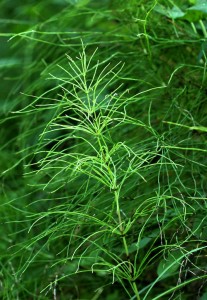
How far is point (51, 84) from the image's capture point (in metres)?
2.09

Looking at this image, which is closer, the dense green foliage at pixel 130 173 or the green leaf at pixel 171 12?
the dense green foliage at pixel 130 173

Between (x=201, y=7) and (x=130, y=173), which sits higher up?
(x=201, y=7)

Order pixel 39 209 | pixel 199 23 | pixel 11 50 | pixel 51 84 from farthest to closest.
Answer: pixel 11 50, pixel 51 84, pixel 39 209, pixel 199 23

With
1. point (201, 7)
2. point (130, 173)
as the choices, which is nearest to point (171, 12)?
point (201, 7)

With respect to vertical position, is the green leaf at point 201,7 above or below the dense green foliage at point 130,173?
above

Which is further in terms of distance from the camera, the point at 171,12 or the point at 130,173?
the point at 171,12

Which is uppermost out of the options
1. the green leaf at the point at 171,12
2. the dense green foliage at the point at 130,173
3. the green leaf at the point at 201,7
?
the green leaf at the point at 201,7

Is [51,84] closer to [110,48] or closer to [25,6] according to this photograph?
[110,48]

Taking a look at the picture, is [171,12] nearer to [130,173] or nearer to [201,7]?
[201,7]

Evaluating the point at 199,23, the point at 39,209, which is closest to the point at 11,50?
the point at 39,209

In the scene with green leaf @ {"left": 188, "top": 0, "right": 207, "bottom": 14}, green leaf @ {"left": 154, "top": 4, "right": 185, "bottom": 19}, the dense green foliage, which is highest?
green leaf @ {"left": 188, "top": 0, "right": 207, "bottom": 14}

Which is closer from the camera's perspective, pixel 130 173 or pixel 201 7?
pixel 130 173

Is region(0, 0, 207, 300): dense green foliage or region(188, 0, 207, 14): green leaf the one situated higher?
Result: region(188, 0, 207, 14): green leaf

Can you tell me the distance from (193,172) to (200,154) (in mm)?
42
